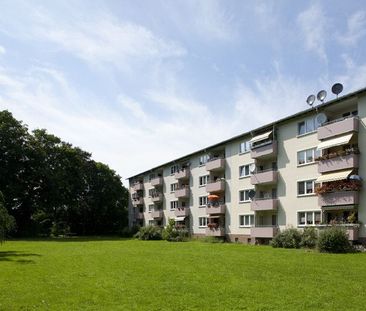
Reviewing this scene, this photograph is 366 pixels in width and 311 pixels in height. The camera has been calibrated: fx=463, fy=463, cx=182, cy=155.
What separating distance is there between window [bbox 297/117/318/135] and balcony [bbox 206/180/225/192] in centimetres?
1510

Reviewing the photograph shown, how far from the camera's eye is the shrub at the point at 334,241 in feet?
104

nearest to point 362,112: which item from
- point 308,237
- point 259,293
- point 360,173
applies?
point 360,173

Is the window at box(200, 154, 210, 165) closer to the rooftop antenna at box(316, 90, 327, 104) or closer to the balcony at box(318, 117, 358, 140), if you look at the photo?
Result: the rooftop antenna at box(316, 90, 327, 104)

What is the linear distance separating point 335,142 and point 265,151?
33.9 ft

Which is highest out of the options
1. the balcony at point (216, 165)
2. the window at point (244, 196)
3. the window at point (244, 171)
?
the balcony at point (216, 165)

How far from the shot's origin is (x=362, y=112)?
1405 inches

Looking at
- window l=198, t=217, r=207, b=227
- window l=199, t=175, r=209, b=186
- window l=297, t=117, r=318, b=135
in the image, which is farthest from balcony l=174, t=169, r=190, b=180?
window l=297, t=117, r=318, b=135

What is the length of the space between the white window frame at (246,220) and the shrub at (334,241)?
17461mm

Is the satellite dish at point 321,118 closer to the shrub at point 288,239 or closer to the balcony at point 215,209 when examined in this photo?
the shrub at point 288,239

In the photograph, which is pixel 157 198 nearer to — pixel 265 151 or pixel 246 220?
pixel 246 220

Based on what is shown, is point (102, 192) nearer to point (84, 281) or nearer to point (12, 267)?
point (12, 267)

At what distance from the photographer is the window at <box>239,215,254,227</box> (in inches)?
1966

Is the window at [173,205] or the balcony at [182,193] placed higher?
the balcony at [182,193]

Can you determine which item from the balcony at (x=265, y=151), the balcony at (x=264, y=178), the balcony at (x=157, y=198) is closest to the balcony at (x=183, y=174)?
the balcony at (x=157, y=198)
